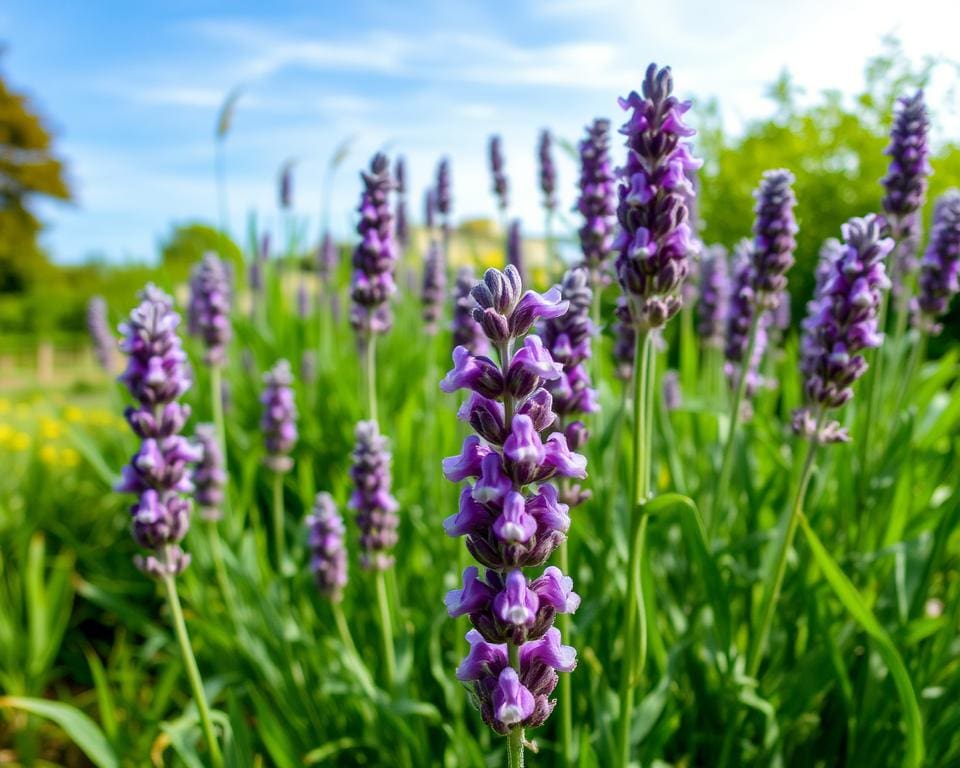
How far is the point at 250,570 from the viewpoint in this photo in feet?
12.9

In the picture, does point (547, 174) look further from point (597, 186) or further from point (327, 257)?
point (327, 257)

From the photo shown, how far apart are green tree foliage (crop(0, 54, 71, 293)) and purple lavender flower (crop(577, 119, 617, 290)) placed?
5451 centimetres

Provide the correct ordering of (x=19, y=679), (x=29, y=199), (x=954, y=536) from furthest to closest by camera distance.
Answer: (x=29, y=199)
(x=19, y=679)
(x=954, y=536)

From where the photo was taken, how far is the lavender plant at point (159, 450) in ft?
7.98

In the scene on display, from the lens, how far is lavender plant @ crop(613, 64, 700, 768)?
6.38 feet

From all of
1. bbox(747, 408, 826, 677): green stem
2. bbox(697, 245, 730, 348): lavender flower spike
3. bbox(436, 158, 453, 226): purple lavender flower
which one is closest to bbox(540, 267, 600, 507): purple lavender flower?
bbox(747, 408, 826, 677): green stem

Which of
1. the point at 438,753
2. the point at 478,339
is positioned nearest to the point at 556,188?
the point at 478,339

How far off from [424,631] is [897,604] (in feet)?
6.28

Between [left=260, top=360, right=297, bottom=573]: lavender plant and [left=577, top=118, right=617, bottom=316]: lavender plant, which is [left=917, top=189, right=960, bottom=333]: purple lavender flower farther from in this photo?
[left=260, top=360, right=297, bottom=573]: lavender plant

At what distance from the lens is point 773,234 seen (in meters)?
2.79

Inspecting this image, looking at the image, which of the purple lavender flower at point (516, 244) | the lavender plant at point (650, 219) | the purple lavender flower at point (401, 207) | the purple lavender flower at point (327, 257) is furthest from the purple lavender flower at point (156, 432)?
the purple lavender flower at point (327, 257)

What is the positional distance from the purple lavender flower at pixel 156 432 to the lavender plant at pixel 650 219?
55.0 inches

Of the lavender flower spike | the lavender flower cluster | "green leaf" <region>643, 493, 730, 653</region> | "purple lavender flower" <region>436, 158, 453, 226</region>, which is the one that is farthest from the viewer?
"purple lavender flower" <region>436, 158, 453, 226</region>

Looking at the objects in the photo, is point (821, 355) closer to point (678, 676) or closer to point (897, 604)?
point (897, 604)
